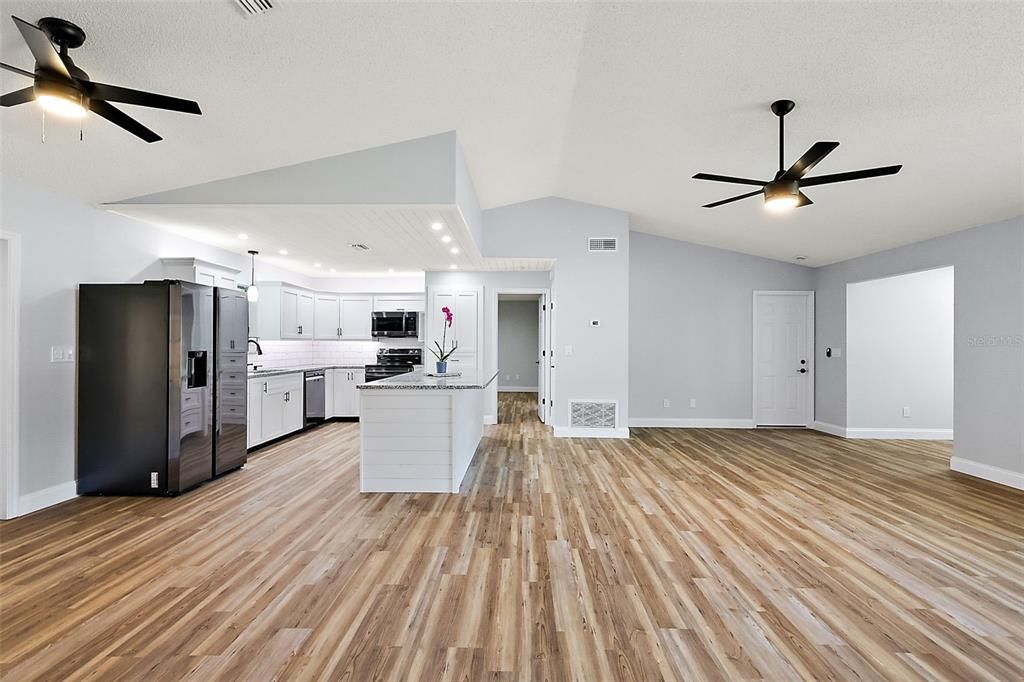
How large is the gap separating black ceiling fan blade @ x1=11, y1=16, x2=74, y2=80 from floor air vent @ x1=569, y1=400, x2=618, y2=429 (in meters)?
5.72

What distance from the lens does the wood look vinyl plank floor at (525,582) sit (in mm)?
1951

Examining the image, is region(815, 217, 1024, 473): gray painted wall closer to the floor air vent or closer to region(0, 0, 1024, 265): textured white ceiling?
region(0, 0, 1024, 265): textured white ceiling

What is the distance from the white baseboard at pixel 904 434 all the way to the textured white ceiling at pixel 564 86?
3221 mm

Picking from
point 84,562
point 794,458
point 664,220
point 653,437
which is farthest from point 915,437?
point 84,562

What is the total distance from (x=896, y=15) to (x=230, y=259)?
6715mm

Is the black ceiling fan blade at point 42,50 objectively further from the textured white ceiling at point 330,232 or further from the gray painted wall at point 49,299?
the gray painted wall at point 49,299

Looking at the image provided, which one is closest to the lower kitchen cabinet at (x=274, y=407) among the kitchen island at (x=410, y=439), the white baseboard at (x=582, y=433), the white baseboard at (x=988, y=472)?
the kitchen island at (x=410, y=439)

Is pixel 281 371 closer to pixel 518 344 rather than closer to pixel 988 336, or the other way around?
pixel 518 344

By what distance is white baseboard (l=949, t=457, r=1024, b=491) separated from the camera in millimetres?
4441

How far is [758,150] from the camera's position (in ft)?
13.6

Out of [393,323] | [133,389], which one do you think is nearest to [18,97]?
[133,389]

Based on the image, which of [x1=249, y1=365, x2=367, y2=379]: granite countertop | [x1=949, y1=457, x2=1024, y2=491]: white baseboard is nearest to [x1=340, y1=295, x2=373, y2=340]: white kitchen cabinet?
[x1=249, y1=365, x2=367, y2=379]: granite countertop

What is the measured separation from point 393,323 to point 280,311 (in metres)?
1.82

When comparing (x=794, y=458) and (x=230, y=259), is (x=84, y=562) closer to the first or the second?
(x=230, y=259)
